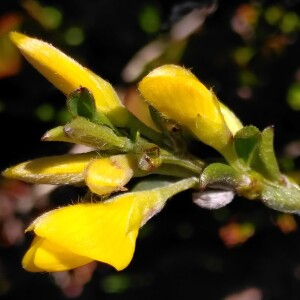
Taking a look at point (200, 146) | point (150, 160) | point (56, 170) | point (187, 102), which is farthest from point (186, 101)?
point (200, 146)

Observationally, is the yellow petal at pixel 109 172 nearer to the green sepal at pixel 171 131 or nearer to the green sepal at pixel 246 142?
the green sepal at pixel 171 131

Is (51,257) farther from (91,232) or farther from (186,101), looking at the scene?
(186,101)

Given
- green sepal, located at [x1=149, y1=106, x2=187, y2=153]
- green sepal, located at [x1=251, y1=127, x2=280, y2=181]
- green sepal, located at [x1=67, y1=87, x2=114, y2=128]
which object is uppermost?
green sepal, located at [x1=67, y1=87, x2=114, y2=128]

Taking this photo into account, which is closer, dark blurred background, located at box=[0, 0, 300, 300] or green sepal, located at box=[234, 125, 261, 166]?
green sepal, located at box=[234, 125, 261, 166]

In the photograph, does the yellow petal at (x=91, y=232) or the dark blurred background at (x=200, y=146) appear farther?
the dark blurred background at (x=200, y=146)

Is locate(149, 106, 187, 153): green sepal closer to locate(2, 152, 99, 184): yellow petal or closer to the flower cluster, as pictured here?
the flower cluster

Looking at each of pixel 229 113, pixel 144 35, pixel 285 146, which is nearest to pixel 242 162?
pixel 229 113

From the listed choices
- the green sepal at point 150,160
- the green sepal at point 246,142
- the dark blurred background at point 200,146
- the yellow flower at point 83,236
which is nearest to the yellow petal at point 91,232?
the yellow flower at point 83,236

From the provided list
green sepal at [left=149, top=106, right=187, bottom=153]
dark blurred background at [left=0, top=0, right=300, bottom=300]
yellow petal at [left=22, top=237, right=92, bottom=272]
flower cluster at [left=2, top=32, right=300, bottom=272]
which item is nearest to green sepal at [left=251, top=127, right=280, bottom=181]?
flower cluster at [left=2, top=32, right=300, bottom=272]

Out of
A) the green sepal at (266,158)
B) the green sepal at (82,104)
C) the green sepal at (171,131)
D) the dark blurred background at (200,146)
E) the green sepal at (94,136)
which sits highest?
the green sepal at (82,104)
